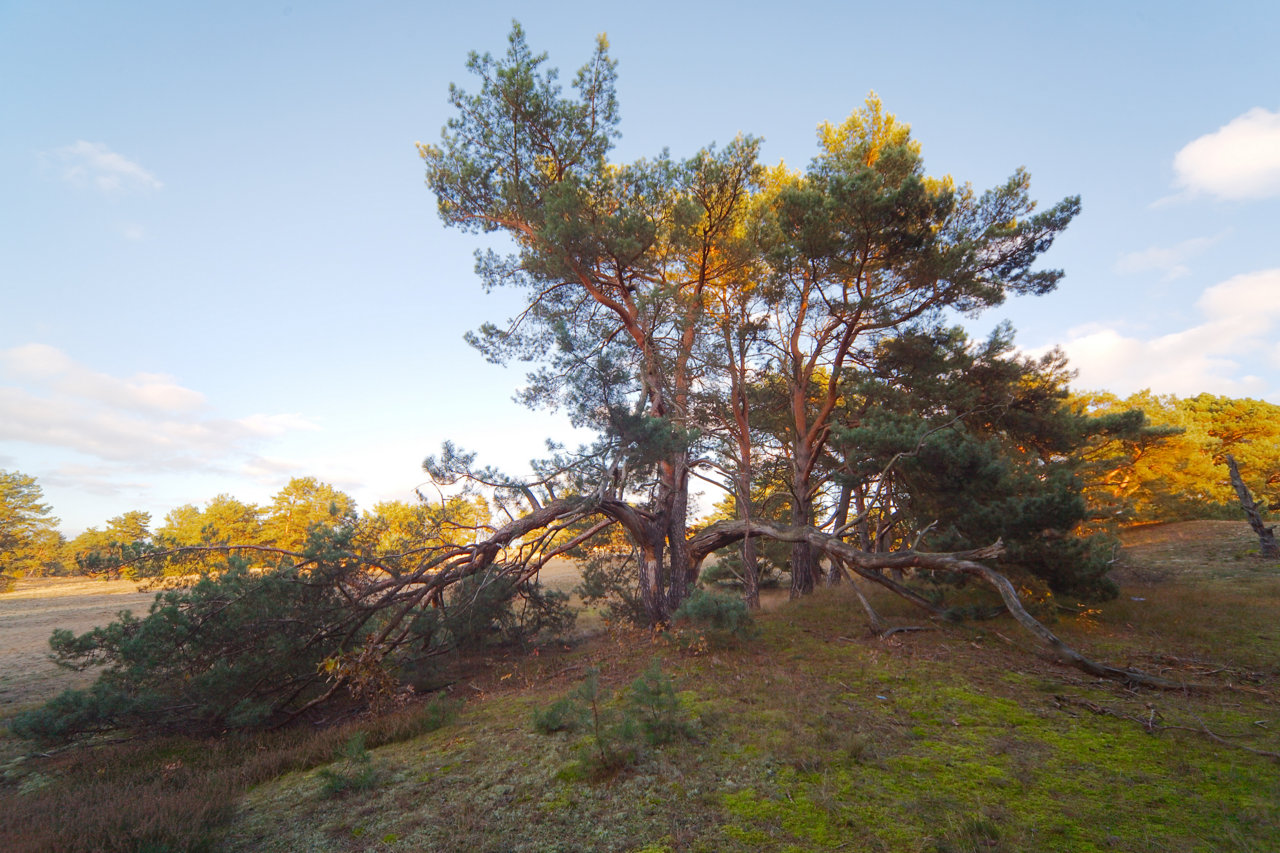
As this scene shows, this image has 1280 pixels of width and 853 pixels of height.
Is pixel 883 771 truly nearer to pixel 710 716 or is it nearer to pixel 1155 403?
pixel 710 716

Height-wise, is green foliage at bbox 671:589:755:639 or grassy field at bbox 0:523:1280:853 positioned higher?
green foliage at bbox 671:589:755:639

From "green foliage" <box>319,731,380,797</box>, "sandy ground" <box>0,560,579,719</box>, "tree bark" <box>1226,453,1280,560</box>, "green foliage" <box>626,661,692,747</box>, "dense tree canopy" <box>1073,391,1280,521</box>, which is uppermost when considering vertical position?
"dense tree canopy" <box>1073,391,1280,521</box>

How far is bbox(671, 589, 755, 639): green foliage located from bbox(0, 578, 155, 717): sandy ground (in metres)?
8.83

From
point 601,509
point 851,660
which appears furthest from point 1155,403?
point 601,509

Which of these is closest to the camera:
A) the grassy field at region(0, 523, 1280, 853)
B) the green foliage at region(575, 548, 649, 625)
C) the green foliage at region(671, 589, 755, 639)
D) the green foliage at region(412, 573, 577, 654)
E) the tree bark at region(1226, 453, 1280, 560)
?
the grassy field at region(0, 523, 1280, 853)

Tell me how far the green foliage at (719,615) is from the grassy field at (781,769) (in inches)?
21.3

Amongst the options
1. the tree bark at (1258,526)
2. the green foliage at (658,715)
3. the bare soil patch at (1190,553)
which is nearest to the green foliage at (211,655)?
the green foliage at (658,715)

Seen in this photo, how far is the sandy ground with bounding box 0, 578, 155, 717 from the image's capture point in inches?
422

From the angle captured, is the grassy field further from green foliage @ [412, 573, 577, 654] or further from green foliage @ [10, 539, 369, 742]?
green foliage @ [412, 573, 577, 654]

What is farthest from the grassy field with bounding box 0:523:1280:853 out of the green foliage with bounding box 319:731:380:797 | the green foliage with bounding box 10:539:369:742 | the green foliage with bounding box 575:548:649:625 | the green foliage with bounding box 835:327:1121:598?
the green foliage with bounding box 575:548:649:625

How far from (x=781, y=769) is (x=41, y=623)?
1128 inches

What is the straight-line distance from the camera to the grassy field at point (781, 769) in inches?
138

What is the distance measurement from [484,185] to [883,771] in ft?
37.8

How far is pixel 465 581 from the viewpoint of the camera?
10492 mm
